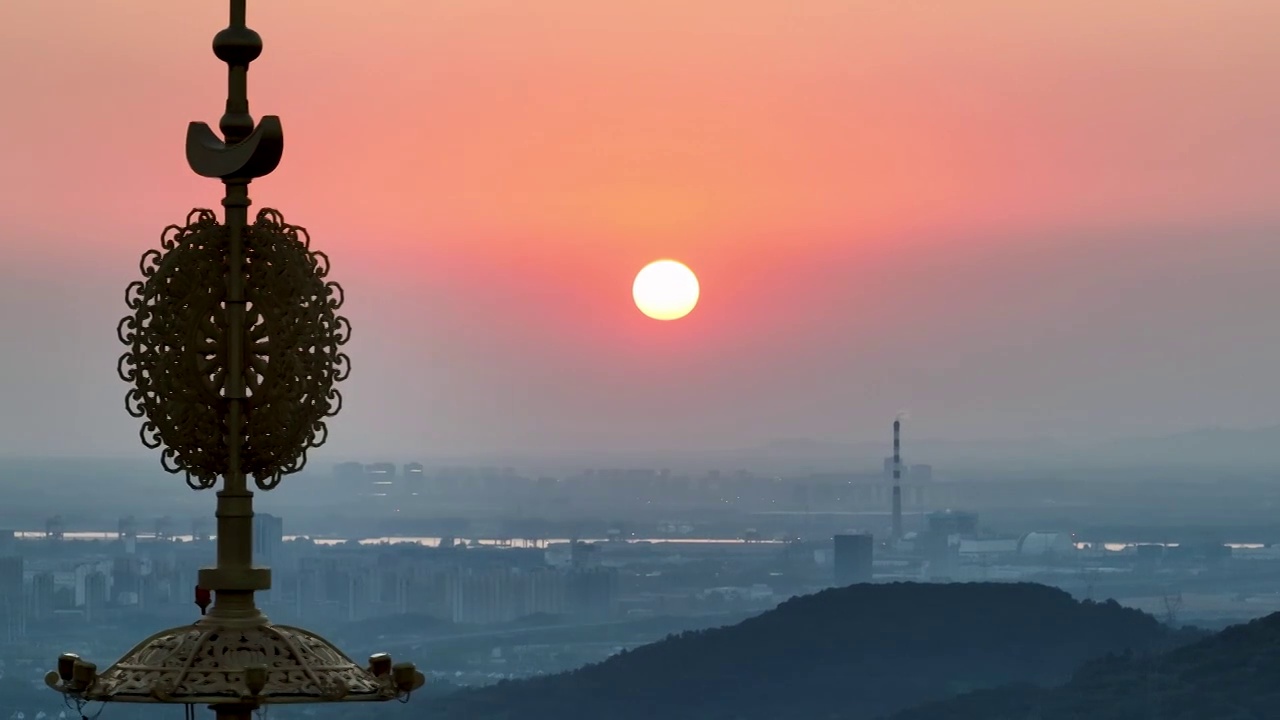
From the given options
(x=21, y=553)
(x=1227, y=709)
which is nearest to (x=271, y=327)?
(x=21, y=553)

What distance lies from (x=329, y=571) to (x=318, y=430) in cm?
19232

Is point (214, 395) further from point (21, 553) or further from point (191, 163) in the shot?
point (21, 553)

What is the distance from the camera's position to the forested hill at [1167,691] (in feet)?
552

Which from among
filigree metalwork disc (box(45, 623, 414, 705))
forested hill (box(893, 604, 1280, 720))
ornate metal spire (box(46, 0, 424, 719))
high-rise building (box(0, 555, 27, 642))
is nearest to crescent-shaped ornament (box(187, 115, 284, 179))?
ornate metal spire (box(46, 0, 424, 719))

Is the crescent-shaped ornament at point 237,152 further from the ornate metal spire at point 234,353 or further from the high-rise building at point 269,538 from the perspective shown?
the high-rise building at point 269,538

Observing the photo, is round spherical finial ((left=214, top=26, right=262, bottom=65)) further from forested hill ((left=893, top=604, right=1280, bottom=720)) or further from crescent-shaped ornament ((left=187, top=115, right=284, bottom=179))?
forested hill ((left=893, top=604, right=1280, bottom=720))

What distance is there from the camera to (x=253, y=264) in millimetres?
6812

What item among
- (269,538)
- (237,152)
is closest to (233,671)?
(237,152)

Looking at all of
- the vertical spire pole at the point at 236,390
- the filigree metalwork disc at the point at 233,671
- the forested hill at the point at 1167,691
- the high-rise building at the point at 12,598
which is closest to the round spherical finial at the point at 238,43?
the vertical spire pole at the point at 236,390

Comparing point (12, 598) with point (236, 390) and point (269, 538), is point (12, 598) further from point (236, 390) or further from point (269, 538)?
point (236, 390)

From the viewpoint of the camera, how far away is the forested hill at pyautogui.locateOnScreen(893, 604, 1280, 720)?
16825cm

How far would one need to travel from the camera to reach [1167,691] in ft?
576

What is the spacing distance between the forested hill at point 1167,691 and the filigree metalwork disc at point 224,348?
162702mm

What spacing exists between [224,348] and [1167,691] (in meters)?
175
